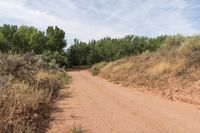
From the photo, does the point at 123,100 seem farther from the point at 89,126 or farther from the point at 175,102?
the point at 89,126

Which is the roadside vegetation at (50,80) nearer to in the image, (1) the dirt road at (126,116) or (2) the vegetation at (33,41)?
(1) the dirt road at (126,116)

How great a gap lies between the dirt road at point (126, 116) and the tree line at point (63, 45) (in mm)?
43584

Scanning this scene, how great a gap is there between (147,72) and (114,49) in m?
46.9

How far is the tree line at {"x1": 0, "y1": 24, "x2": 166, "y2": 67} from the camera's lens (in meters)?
62.6

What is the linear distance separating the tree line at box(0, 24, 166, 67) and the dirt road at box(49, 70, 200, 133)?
43.6 m

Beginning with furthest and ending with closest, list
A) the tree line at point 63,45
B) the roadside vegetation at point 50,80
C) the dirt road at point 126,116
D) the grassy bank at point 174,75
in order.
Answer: the tree line at point 63,45
the grassy bank at point 174,75
the roadside vegetation at point 50,80
the dirt road at point 126,116

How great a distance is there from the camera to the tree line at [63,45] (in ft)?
205

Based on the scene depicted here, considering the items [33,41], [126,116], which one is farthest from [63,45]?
[126,116]

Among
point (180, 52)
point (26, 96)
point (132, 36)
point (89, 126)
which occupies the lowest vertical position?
point (89, 126)

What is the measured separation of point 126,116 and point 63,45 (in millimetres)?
65635

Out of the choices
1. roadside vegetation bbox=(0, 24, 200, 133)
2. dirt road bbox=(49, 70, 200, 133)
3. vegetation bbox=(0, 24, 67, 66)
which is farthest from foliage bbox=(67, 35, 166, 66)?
dirt road bbox=(49, 70, 200, 133)

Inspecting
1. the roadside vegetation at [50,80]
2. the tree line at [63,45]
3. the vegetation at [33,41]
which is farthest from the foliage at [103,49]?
the roadside vegetation at [50,80]

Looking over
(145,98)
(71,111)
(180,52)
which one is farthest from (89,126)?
(180,52)

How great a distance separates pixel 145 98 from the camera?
15180mm
